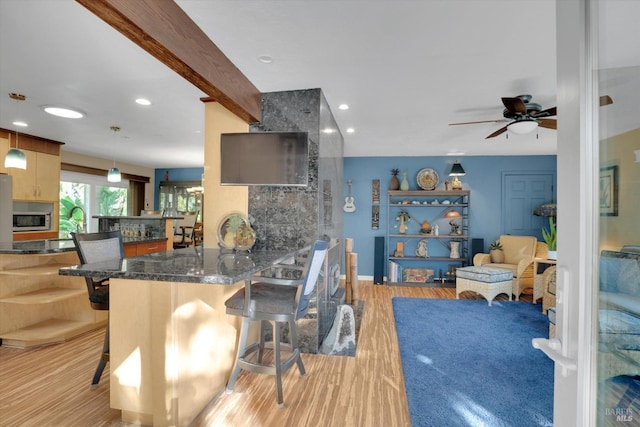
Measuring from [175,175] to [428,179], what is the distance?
238 inches

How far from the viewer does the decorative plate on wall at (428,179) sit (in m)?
6.02

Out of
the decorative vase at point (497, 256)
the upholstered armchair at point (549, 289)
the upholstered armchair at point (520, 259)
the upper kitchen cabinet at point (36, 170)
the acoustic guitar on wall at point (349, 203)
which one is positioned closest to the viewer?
the upholstered armchair at point (549, 289)

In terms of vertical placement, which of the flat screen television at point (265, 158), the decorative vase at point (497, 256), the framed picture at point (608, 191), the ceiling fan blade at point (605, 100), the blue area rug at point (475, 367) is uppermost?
the flat screen television at point (265, 158)

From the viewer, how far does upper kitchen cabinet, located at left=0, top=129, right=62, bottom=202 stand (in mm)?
4688

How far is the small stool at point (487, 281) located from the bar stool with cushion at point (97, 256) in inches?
172

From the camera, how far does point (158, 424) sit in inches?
68.6

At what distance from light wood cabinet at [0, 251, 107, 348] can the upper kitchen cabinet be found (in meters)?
2.56

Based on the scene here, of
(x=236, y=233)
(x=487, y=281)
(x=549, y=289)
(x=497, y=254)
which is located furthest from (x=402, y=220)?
(x=236, y=233)

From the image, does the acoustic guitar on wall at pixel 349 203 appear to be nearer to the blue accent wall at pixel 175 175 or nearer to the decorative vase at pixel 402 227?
the decorative vase at pixel 402 227

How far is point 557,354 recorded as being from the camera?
69 cm

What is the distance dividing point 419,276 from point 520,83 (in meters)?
3.96

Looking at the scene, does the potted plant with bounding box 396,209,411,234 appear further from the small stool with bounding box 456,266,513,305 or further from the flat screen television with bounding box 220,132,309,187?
the flat screen television with bounding box 220,132,309,187

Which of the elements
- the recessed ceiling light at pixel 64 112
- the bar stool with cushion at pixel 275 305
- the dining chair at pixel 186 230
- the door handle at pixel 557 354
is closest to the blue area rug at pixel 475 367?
the bar stool with cushion at pixel 275 305

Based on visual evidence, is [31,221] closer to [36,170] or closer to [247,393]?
[36,170]
